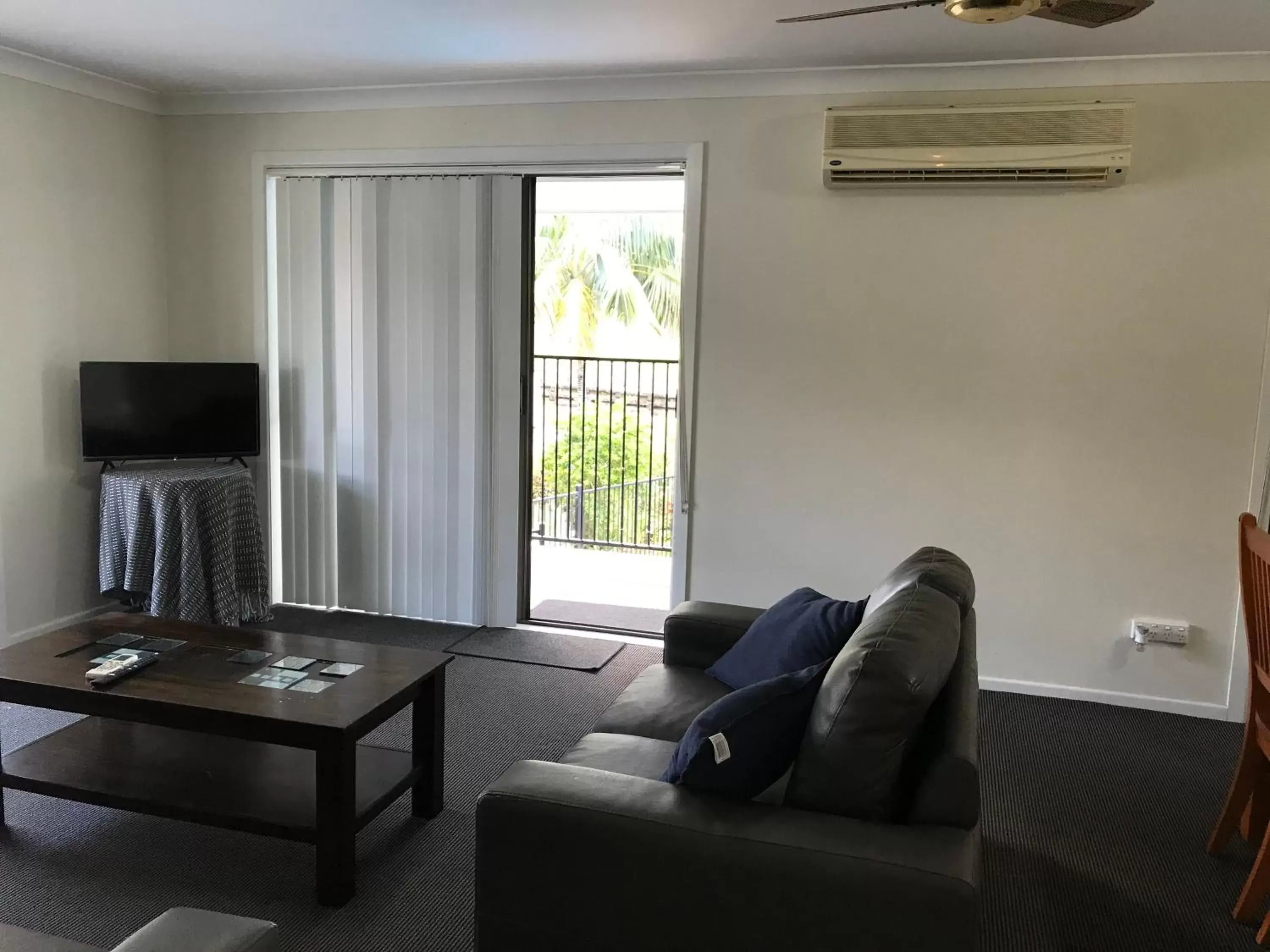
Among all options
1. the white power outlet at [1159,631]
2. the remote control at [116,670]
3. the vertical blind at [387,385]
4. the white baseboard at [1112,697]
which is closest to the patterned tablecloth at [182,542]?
the vertical blind at [387,385]

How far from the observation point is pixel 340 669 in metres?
2.71

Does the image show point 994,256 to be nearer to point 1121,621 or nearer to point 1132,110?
point 1132,110

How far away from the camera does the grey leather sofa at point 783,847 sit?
1.56 metres

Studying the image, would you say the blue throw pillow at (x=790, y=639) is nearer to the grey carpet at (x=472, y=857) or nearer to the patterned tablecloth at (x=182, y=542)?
the grey carpet at (x=472, y=857)

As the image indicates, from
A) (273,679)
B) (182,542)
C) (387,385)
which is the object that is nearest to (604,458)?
(387,385)

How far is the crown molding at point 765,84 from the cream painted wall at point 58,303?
502 millimetres

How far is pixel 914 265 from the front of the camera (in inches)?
153

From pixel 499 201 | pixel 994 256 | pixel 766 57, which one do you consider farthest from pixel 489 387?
pixel 994 256

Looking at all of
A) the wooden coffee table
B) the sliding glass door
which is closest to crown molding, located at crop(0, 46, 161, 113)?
the sliding glass door

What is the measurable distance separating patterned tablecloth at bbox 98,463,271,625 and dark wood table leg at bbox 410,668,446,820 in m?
1.83

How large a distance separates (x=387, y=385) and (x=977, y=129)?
2762mm

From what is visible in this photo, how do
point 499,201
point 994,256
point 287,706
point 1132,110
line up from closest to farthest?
point 287,706, point 1132,110, point 994,256, point 499,201

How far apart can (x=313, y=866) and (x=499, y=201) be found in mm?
2879

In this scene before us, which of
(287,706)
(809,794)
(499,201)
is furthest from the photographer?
(499,201)
